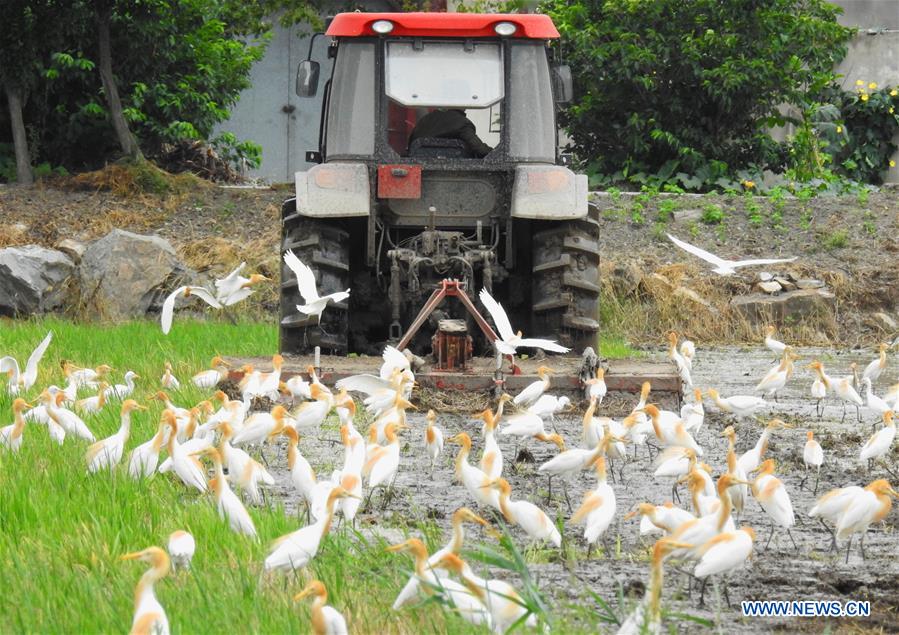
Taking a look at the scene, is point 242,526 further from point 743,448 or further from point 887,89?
point 887,89

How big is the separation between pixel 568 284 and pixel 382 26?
2.00 metres

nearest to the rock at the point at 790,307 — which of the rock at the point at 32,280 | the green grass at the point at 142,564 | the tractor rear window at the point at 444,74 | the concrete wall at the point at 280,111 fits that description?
the tractor rear window at the point at 444,74

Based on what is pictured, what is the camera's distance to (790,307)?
599 inches

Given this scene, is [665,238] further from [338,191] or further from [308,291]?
[308,291]

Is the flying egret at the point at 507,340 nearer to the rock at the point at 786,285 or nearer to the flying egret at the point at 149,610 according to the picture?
the flying egret at the point at 149,610

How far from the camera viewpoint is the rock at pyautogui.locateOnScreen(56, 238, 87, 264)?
1598 cm

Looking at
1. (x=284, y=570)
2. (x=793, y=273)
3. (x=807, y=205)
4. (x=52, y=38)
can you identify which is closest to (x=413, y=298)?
(x=284, y=570)

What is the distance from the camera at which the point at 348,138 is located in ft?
33.2

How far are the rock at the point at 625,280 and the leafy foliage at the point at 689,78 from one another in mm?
4843

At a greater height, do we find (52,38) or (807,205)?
(52,38)

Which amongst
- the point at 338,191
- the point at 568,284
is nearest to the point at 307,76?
the point at 338,191

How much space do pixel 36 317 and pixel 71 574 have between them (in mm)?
10701

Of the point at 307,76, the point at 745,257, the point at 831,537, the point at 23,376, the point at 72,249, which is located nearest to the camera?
the point at 831,537

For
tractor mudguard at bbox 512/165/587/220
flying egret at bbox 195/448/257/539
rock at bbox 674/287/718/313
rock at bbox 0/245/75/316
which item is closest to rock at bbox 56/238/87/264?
rock at bbox 0/245/75/316
